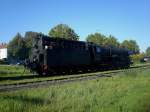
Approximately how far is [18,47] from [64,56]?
82.8 m

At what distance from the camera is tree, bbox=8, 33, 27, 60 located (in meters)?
Result: 114

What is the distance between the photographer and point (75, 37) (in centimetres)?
10712

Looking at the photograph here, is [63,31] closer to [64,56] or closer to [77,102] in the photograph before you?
[64,56]

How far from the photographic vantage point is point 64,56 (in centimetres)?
3372

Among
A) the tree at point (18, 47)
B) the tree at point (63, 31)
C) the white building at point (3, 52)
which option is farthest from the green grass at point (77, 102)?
the white building at point (3, 52)

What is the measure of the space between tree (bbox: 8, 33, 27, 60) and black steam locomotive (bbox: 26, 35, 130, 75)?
7320 cm

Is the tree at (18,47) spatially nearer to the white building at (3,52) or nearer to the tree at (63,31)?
the tree at (63,31)

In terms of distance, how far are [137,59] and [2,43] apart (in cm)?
7738

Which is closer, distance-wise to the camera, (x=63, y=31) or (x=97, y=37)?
(x=63, y=31)

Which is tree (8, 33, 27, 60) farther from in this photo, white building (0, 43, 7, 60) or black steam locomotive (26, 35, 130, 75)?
black steam locomotive (26, 35, 130, 75)

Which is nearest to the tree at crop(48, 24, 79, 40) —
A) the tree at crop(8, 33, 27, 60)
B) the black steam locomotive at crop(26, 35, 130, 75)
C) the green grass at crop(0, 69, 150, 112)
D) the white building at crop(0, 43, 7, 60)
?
the tree at crop(8, 33, 27, 60)

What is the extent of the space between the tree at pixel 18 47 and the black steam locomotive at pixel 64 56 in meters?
73.2

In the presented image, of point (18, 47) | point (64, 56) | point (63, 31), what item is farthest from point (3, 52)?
point (64, 56)

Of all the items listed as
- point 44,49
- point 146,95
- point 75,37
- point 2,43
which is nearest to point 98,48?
point 44,49
